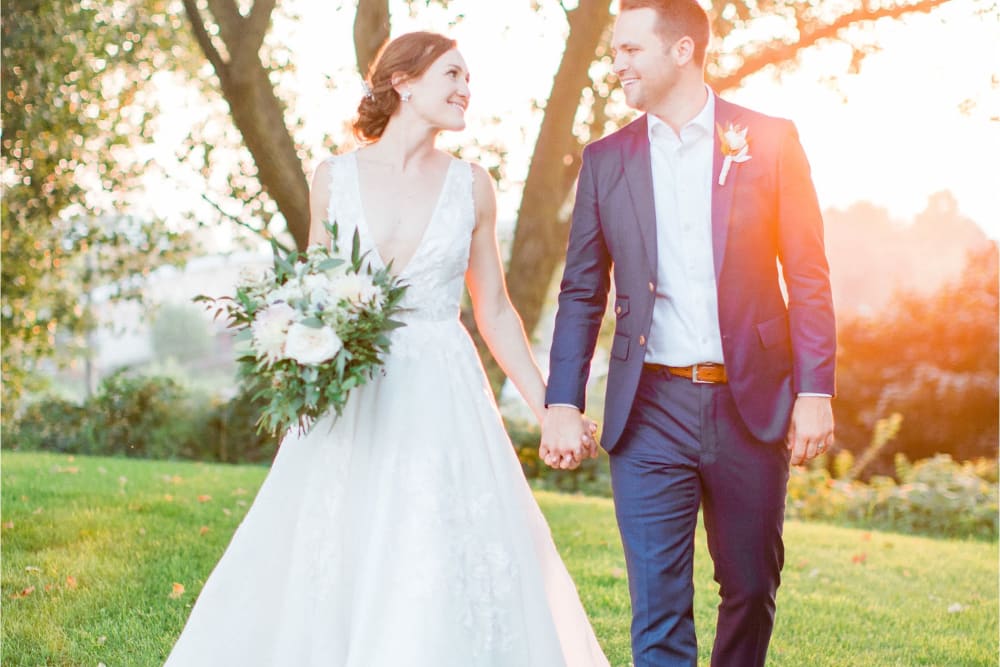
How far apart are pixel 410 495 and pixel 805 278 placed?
1.46 meters

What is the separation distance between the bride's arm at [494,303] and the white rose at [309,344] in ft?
3.36

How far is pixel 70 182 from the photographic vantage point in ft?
36.7

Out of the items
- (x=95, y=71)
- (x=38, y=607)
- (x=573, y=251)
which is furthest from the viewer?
(x=95, y=71)

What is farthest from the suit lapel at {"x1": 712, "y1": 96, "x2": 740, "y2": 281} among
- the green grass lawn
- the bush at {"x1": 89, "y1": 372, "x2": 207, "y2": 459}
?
the bush at {"x1": 89, "y1": 372, "x2": 207, "y2": 459}

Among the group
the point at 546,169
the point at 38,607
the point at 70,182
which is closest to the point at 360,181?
the point at 38,607

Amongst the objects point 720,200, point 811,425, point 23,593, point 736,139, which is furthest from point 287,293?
point 23,593

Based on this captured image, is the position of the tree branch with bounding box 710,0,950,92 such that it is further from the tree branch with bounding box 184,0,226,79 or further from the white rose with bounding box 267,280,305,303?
the white rose with bounding box 267,280,305,303

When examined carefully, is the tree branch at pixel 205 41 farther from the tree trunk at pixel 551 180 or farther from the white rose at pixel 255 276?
the white rose at pixel 255 276

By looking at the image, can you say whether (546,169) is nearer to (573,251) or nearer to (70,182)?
(573,251)

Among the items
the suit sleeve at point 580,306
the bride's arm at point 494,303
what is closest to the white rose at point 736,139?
the suit sleeve at point 580,306

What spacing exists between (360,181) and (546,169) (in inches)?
172

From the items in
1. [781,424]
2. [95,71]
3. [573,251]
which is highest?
[95,71]

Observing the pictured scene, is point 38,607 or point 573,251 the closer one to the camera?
point 573,251

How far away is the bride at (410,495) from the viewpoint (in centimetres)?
346
